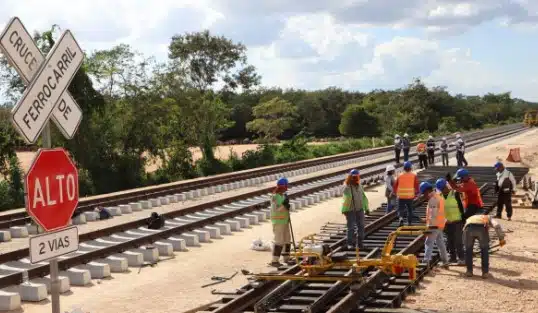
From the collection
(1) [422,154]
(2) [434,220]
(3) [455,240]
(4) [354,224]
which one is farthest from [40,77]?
(1) [422,154]

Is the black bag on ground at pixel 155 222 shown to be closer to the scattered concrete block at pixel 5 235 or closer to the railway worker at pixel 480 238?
the scattered concrete block at pixel 5 235

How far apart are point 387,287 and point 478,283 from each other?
1.79 metres

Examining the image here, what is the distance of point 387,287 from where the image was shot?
11.2 m

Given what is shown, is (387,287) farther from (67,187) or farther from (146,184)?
(146,184)

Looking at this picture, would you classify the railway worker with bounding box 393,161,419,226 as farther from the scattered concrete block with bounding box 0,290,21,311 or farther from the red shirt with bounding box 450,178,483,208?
the scattered concrete block with bounding box 0,290,21,311

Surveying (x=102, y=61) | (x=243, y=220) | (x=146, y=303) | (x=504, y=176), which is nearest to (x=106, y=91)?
(x=102, y=61)

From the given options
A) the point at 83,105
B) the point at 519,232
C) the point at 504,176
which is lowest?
the point at 519,232

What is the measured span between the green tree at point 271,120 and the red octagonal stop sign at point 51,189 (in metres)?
71.8

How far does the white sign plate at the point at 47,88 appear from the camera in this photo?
528 cm

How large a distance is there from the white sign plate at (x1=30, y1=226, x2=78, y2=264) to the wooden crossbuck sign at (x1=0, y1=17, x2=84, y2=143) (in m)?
0.75

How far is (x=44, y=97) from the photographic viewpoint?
5.46 meters

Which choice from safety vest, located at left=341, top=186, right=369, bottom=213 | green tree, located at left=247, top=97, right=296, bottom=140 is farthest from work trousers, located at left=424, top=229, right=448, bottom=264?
green tree, located at left=247, top=97, right=296, bottom=140

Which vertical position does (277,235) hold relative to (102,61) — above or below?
below

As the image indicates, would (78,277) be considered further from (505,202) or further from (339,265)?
(505,202)
